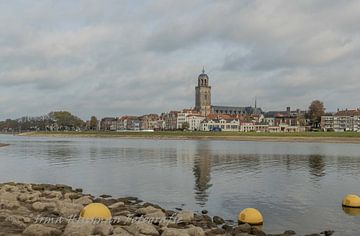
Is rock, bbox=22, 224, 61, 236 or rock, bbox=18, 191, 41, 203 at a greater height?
rock, bbox=22, 224, 61, 236

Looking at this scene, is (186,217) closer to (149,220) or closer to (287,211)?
(149,220)

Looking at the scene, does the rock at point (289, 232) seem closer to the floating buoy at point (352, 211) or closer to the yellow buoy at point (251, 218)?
the yellow buoy at point (251, 218)

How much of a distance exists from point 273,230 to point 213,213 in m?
4.20

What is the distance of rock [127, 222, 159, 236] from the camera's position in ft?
51.2

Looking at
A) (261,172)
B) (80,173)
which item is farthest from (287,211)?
(80,173)

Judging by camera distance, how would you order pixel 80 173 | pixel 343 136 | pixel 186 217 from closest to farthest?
pixel 186 217, pixel 80 173, pixel 343 136

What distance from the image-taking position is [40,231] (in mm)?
14680

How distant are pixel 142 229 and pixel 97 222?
1.76 m

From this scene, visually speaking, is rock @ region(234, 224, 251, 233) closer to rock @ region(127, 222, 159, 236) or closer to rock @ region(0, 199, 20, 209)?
rock @ region(127, 222, 159, 236)

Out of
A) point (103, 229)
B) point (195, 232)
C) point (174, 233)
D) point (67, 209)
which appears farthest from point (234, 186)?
point (103, 229)

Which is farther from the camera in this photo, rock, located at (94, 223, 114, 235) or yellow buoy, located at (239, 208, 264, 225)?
yellow buoy, located at (239, 208, 264, 225)

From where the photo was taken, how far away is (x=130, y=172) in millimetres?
40625

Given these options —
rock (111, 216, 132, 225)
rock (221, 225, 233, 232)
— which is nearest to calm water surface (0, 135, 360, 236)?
rock (221, 225, 233, 232)

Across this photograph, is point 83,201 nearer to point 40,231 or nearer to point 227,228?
point 40,231
